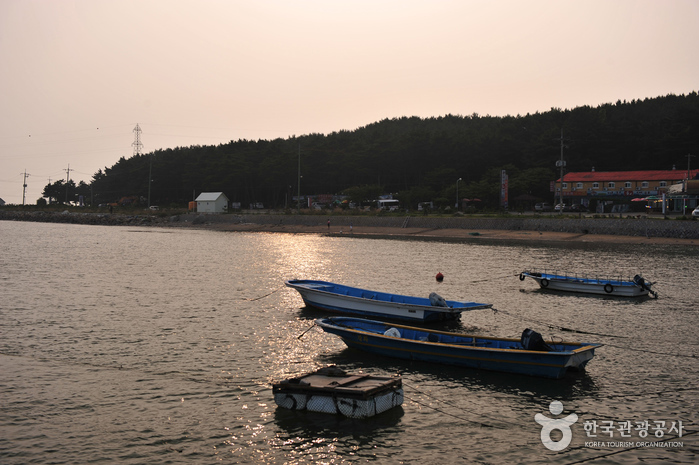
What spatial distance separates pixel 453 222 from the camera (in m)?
91.5

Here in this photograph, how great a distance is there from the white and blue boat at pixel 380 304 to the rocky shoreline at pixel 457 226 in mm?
52378

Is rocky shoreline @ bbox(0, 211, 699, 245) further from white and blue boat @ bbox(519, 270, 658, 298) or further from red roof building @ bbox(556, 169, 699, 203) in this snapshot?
white and blue boat @ bbox(519, 270, 658, 298)

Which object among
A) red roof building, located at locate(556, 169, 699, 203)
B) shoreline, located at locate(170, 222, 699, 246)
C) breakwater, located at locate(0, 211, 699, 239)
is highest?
red roof building, located at locate(556, 169, 699, 203)

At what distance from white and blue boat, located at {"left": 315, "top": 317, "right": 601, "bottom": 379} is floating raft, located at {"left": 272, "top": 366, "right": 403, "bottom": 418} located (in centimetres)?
403

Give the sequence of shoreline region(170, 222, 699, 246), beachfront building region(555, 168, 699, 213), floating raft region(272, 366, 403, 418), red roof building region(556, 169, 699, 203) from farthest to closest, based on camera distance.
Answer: red roof building region(556, 169, 699, 203) → beachfront building region(555, 168, 699, 213) → shoreline region(170, 222, 699, 246) → floating raft region(272, 366, 403, 418)

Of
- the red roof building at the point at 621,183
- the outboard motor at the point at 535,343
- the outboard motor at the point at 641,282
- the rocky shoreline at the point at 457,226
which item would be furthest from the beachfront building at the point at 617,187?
the outboard motor at the point at 535,343

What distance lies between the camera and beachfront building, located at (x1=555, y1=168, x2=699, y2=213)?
4144 inches

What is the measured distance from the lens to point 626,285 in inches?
1358

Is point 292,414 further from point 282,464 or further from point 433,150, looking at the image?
point 433,150

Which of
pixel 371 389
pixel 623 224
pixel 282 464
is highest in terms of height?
pixel 623 224

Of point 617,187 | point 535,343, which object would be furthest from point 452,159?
point 535,343

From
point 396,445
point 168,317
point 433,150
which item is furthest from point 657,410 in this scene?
point 433,150

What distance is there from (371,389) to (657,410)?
27.9ft

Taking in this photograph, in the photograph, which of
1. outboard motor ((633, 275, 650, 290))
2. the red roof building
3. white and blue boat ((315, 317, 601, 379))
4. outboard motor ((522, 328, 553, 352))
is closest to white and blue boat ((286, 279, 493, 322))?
white and blue boat ((315, 317, 601, 379))
